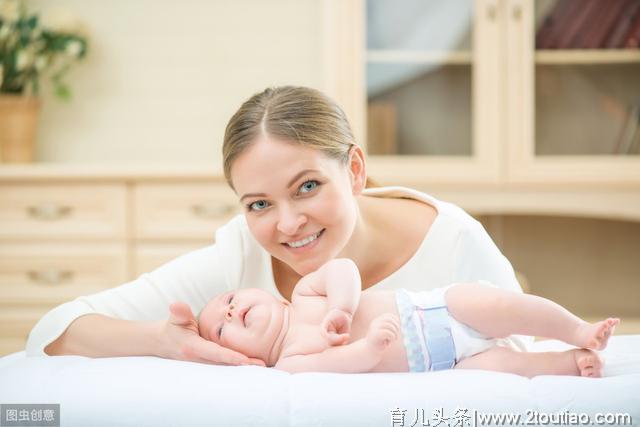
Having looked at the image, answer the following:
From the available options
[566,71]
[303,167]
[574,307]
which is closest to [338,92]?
[566,71]

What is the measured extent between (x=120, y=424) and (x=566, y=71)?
87.3 inches

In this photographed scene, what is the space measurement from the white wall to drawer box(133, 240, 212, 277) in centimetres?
62

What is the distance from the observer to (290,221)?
1167 mm

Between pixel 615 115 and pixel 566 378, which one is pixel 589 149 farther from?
pixel 566 378

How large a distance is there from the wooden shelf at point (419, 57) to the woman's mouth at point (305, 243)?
1606 millimetres

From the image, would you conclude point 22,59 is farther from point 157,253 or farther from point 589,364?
point 589,364

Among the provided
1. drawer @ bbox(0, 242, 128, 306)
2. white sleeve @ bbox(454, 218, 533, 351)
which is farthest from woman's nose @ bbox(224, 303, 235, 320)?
drawer @ bbox(0, 242, 128, 306)

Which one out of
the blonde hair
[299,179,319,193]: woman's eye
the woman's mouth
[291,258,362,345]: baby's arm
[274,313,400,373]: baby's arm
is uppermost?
the blonde hair

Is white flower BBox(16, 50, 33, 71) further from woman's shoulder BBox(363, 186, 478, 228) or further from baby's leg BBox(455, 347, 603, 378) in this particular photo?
baby's leg BBox(455, 347, 603, 378)

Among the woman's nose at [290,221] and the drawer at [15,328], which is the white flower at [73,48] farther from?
the woman's nose at [290,221]

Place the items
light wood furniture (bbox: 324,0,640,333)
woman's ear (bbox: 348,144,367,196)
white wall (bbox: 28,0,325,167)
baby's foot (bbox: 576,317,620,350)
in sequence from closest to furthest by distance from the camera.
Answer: baby's foot (bbox: 576,317,620,350) → woman's ear (bbox: 348,144,367,196) → light wood furniture (bbox: 324,0,640,333) → white wall (bbox: 28,0,325,167)

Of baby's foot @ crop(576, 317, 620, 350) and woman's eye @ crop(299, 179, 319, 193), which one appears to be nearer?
baby's foot @ crop(576, 317, 620, 350)

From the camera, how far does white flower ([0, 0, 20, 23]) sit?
2871 mm

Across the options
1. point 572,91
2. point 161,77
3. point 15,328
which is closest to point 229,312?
point 15,328
